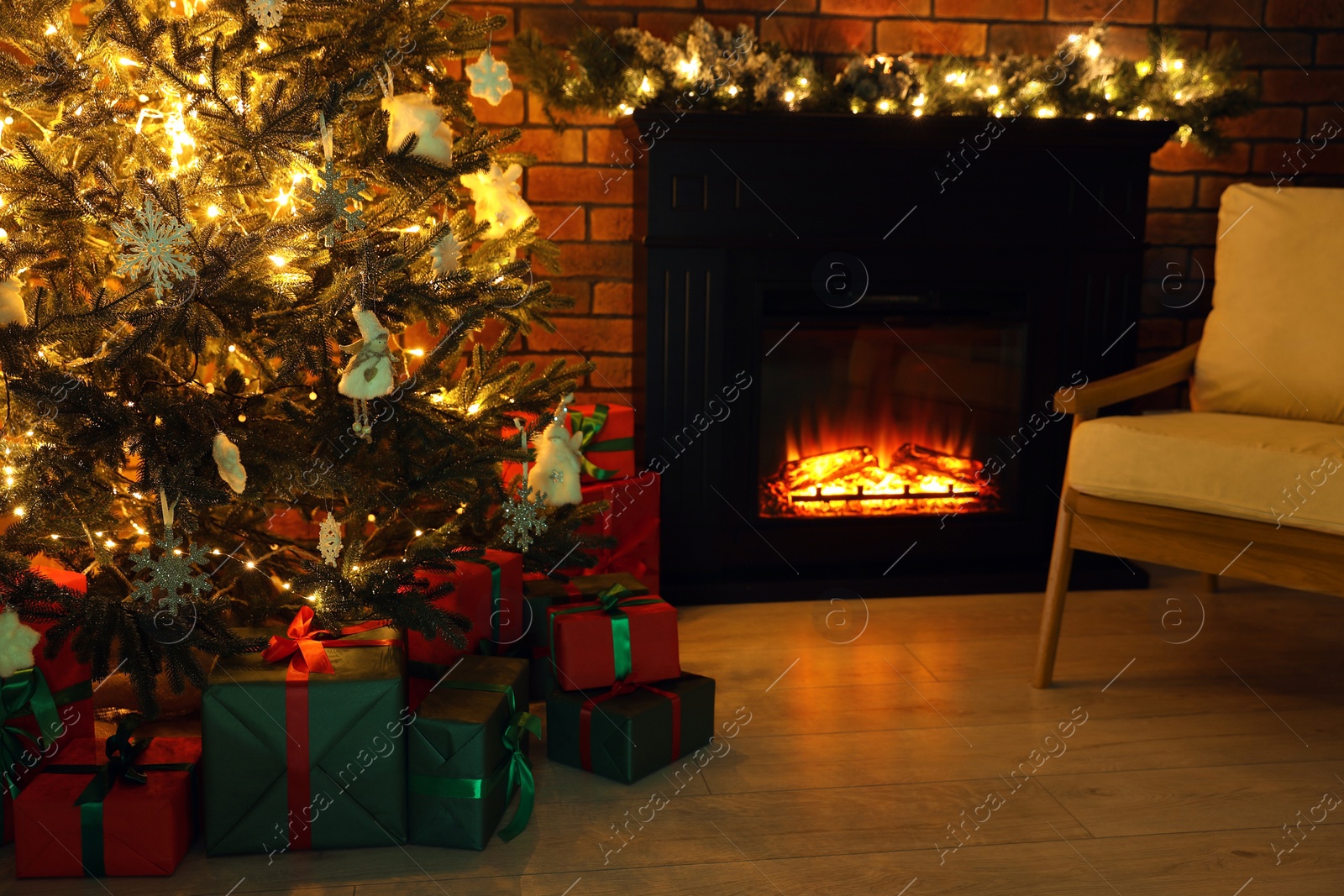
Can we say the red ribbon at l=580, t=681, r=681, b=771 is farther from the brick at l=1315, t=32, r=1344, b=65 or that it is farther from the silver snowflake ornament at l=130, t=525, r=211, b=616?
the brick at l=1315, t=32, r=1344, b=65

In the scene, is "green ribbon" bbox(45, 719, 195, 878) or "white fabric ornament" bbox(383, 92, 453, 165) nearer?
"green ribbon" bbox(45, 719, 195, 878)

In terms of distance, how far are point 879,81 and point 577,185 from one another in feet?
2.48

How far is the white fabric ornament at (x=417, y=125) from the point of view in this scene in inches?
65.7

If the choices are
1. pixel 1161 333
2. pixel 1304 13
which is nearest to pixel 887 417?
pixel 1161 333

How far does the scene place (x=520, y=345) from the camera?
112 inches

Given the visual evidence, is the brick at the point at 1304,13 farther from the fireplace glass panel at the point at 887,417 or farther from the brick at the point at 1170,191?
the fireplace glass panel at the point at 887,417

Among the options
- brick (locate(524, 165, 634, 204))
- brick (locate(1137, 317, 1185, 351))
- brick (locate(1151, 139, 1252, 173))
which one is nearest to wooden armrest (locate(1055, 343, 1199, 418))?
brick (locate(1137, 317, 1185, 351))

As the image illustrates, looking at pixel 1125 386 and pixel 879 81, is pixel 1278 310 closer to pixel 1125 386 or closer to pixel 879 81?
pixel 1125 386

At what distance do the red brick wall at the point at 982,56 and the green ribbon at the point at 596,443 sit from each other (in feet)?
0.81

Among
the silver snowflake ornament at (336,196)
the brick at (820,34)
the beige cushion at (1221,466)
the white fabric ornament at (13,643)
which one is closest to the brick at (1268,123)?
the brick at (820,34)

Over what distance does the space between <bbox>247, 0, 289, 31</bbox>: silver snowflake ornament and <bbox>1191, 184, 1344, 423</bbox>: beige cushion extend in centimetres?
186

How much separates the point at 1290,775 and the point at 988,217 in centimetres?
135

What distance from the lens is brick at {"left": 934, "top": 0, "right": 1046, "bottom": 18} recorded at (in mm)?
2885

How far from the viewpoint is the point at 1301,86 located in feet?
10.0
